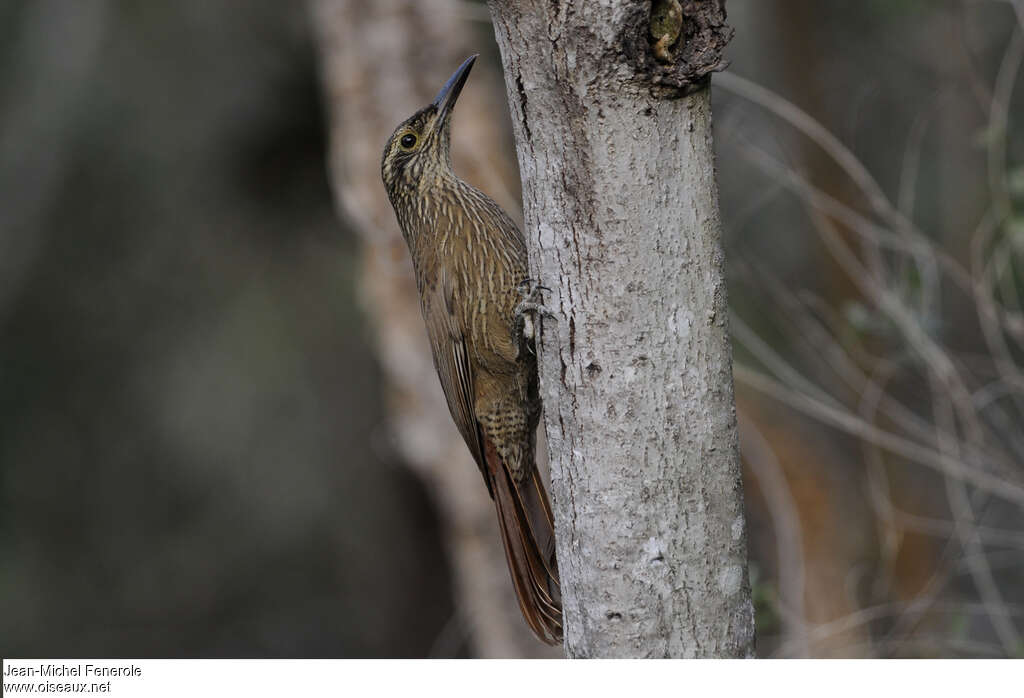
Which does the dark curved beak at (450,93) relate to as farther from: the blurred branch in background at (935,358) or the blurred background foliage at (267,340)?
the blurred background foliage at (267,340)

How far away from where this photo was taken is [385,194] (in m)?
4.66

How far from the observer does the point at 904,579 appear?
4.68m

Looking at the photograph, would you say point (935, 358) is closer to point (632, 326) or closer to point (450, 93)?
point (632, 326)

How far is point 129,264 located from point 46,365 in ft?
2.95

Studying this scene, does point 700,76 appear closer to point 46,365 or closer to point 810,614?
point 810,614

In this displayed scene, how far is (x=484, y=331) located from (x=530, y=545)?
559mm

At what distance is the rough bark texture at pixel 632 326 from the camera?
1.70 m

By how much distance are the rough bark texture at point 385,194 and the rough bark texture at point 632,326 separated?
2.64 metres

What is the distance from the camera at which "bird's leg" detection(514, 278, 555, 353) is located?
1.90 meters

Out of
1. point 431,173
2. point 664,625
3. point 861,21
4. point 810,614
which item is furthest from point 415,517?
point 664,625

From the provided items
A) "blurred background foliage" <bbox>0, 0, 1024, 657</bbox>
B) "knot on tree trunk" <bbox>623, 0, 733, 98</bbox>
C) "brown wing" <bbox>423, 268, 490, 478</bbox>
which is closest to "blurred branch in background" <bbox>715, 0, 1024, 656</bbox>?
"blurred background foliage" <bbox>0, 0, 1024, 657</bbox>
